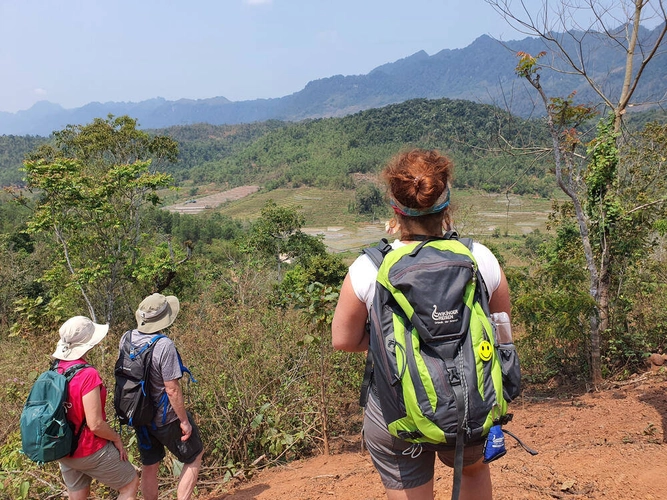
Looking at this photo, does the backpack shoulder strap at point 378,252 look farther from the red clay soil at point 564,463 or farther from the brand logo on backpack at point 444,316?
the red clay soil at point 564,463

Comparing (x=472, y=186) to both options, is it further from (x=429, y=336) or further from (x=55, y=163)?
(x=429, y=336)

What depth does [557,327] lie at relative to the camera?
178 inches

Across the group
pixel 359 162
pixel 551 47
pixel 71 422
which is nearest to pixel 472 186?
pixel 359 162

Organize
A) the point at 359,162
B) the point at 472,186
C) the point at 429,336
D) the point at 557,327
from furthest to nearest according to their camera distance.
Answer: the point at 359,162 → the point at 472,186 → the point at 557,327 → the point at 429,336

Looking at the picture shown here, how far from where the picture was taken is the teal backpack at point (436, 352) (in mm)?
1224

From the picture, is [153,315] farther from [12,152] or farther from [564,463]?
[12,152]

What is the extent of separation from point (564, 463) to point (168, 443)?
2232mm

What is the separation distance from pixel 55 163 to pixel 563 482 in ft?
33.6

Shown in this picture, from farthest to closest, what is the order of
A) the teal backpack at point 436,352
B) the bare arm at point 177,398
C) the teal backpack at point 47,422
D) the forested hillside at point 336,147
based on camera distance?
1. the forested hillside at point 336,147
2. the bare arm at point 177,398
3. the teal backpack at point 47,422
4. the teal backpack at point 436,352

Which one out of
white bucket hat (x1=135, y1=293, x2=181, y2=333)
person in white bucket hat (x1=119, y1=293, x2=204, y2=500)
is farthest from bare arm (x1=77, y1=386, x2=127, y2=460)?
white bucket hat (x1=135, y1=293, x2=181, y2=333)

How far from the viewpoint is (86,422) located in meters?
2.14

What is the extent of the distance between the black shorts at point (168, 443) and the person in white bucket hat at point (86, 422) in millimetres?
127

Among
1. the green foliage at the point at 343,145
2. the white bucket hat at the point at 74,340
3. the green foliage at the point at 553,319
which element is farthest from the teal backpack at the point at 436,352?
the green foliage at the point at 343,145

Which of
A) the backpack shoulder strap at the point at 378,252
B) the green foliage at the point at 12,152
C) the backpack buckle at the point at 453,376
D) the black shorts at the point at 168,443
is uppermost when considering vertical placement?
the green foliage at the point at 12,152
